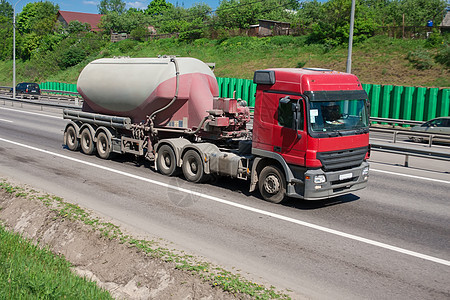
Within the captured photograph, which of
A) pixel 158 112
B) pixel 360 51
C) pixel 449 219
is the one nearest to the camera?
pixel 449 219

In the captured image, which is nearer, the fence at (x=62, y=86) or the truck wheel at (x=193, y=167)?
the truck wheel at (x=193, y=167)

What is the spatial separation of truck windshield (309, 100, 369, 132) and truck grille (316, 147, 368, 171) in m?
0.54

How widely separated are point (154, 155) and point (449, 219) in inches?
Answer: 343

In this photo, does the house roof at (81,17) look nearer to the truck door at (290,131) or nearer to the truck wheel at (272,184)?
the truck wheel at (272,184)

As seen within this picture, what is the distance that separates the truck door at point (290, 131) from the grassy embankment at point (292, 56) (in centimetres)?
3018

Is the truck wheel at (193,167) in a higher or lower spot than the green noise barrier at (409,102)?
lower

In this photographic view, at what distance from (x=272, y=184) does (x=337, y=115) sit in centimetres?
229

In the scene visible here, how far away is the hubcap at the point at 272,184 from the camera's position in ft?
38.7

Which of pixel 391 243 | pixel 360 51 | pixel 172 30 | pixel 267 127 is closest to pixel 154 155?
pixel 267 127

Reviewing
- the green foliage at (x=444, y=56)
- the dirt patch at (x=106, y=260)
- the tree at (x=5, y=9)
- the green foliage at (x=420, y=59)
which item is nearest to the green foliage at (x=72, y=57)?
the green foliage at (x=420, y=59)

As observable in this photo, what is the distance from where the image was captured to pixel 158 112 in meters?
15.0

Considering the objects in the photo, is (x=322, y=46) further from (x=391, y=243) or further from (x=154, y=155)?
(x=391, y=243)

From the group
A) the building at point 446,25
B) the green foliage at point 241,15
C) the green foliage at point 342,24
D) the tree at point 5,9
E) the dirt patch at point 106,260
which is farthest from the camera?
the tree at point 5,9

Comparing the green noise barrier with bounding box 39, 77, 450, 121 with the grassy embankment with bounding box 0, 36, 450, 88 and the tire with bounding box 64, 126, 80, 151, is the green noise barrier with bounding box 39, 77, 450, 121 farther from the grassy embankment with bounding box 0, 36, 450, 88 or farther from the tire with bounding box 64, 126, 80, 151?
the tire with bounding box 64, 126, 80, 151
